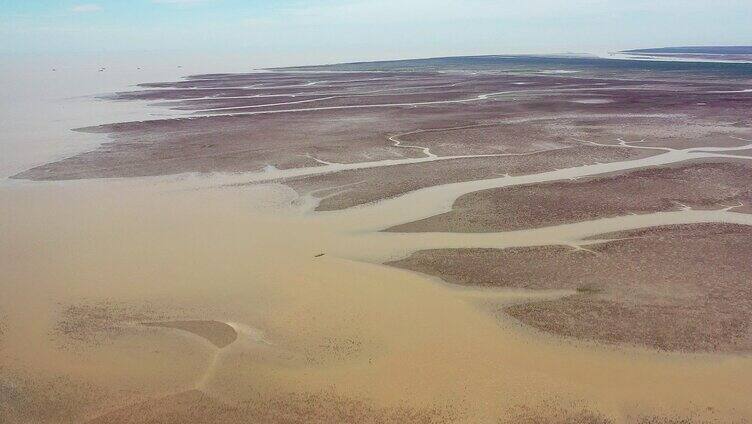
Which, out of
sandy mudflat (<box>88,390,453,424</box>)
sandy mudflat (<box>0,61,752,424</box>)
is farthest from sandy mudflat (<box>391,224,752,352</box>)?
sandy mudflat (<box>88,390,453,424</box>)

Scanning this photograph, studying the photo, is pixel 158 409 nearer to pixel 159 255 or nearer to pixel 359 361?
pixel 359 361

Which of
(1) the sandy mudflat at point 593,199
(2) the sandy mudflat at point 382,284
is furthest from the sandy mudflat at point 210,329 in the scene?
(1) the sandy mudflat at point 593,199

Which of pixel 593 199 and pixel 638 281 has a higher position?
pixel 593 199

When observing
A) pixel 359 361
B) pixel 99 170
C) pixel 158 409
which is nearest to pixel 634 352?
pixel 359 361

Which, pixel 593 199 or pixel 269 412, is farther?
pixel 593 199

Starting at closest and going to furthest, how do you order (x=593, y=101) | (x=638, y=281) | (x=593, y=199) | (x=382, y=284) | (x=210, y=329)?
(x=210, y=329) → (x=638, y=281) → (x=382, y=284) → (x=593, y=199) → (x=593, y=101)

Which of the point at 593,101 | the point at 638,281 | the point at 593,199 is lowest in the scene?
the point at 638,281

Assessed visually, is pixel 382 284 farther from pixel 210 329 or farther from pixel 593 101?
pixel 593 101

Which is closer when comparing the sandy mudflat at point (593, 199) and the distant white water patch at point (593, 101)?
the sandy mudflat at point (593, 199)

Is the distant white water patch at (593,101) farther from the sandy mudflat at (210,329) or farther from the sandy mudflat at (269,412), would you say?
the sandy mudflat at (269,412)

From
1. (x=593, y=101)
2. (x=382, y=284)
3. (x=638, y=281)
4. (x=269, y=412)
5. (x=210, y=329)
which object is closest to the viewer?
(x=269, y=412)

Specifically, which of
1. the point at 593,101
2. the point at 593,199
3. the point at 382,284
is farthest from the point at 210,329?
the point at 593,101
